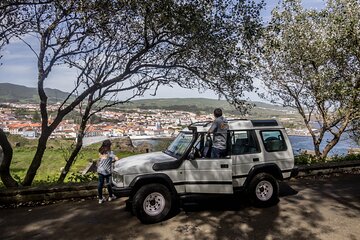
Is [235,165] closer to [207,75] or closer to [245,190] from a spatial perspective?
[245,190]

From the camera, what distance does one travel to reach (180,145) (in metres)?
7.79

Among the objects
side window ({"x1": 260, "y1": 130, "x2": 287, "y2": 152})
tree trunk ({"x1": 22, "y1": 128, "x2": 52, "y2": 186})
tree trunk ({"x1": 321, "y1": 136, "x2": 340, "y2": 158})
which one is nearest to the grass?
tree trunk ({"x1": 22, "y1": 128, "x2": 52, "y2": 186})

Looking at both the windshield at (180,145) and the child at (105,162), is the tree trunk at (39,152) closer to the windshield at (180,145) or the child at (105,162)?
the child at (105,162)

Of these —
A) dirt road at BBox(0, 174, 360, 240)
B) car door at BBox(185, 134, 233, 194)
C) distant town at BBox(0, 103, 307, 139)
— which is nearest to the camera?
dirt road at BBox(0, 174, 360, 240)

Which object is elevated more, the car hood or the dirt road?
the car hood

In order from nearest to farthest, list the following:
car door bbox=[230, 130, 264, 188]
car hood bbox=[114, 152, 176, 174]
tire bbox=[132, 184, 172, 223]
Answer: tire bbox=[132, 184, 172, 223] < car hood bbox=[114, 152, 176, 174] < car door bbox=[230, 130, 264, 188]

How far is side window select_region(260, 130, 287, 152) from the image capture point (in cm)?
806

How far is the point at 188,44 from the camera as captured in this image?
34.7ft

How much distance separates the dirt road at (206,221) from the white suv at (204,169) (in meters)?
Result: 0.48

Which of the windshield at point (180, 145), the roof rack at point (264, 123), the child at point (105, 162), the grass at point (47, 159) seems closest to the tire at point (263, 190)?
the roof rack at point (264, 123)

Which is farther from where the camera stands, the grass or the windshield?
the grass

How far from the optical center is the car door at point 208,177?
7156 millimetres

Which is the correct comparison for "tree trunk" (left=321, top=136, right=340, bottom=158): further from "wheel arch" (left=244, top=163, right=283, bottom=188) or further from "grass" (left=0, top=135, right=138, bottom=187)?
"grass" (left=0, top=135, right=138, bottom=187)

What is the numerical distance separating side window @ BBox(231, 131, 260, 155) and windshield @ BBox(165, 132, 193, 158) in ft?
3.66
